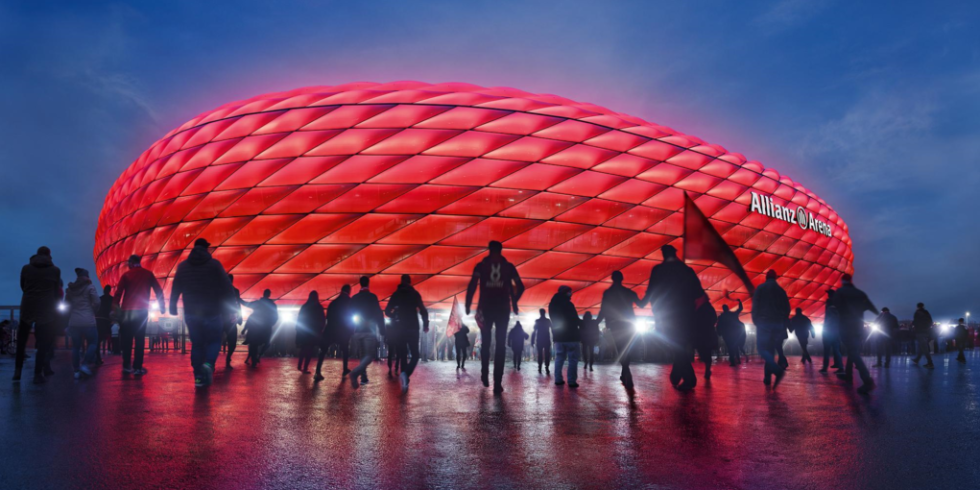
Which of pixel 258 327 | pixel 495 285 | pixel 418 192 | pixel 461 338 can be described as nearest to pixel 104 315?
pixel 258 327

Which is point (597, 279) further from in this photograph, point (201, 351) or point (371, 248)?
point (201, 351)

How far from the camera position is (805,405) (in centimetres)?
578

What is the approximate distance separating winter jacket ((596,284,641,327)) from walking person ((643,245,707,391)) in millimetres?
1006

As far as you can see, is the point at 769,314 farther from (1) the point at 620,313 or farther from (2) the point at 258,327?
(2) the point at 258,327

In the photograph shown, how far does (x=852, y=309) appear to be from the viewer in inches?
317

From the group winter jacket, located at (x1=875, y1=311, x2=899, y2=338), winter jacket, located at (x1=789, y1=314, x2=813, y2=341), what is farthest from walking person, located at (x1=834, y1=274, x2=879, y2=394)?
winter jacket, located at (x1=875, y1=311, x2=899, y2=338)

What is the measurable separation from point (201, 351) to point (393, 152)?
1541 centimetres

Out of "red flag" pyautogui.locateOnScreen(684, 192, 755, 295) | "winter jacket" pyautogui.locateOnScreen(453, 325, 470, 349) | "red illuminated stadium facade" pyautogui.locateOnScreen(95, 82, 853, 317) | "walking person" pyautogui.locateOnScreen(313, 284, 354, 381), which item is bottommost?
"winter jacket" pyautogui.locateOnScreen(453, 325, 470, 349)

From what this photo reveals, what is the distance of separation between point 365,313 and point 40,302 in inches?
147

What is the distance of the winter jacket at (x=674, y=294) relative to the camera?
6.89 metres

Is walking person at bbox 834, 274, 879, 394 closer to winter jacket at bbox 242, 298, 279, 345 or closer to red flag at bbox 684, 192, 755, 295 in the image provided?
red flag at bbox 684, 192, 755, 295

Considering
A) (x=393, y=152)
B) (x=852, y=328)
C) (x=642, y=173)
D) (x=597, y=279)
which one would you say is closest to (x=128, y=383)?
(x=852, y=328)

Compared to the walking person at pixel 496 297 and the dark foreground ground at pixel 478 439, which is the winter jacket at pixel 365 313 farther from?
the walking person at pixel 496 297

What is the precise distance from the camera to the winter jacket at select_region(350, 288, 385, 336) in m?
7.90
